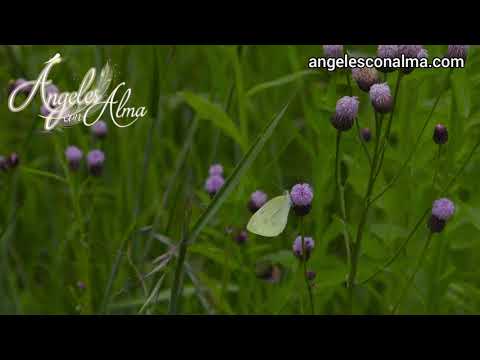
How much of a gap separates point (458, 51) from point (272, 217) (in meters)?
0.32

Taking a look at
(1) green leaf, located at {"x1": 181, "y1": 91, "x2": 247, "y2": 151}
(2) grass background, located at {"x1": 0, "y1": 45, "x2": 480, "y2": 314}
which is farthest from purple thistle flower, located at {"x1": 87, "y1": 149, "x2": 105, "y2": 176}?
(1) green leaf, located at {"x1": 181, "y1": 91, "x2": 247, "y2": 151}

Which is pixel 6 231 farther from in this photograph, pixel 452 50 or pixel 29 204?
pixel 452 50

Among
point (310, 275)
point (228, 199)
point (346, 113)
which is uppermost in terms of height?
point (346, 113)

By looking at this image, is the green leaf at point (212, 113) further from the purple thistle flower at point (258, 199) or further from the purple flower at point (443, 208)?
the purple flower at point (443, 208)

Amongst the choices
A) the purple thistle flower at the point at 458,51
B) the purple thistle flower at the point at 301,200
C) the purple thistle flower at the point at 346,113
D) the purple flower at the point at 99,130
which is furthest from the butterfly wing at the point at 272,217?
the purple flower at the point at 99,130

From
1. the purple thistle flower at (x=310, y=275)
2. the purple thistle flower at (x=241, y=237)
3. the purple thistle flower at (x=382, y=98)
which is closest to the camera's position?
the purple thistle flower at (x=382, y=98)

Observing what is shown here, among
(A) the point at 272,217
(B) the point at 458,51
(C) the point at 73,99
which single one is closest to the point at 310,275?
(A) the point at 272,217

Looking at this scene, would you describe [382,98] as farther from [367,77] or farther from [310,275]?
[310,275]

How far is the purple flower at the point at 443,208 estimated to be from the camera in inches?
36.6

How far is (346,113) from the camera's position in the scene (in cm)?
89

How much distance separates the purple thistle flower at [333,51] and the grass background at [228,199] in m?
0.03

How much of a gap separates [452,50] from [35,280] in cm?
100

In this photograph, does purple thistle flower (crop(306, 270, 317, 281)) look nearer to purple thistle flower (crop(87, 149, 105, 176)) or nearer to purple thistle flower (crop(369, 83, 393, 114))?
purple thistle flower (crop(369, 83, 393, 114))

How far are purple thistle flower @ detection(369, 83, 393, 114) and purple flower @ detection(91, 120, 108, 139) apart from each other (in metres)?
0.57
